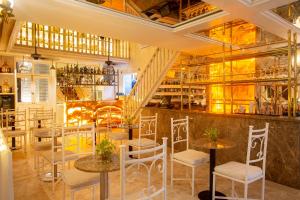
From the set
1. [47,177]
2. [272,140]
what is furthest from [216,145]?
[47,177]

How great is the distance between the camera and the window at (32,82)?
866 centimetres

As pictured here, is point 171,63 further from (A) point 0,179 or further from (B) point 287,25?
(A) point 0,179

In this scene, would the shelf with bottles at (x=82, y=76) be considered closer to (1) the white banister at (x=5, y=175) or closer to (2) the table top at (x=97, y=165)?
(2) the table top at (x=97, y=165)

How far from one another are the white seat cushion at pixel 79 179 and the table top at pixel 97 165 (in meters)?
0.23

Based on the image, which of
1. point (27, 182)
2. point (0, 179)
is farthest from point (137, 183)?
point (0, 179)

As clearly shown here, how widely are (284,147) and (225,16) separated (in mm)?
2254

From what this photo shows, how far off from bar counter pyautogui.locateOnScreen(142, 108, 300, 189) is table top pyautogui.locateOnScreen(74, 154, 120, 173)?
4.27 ft

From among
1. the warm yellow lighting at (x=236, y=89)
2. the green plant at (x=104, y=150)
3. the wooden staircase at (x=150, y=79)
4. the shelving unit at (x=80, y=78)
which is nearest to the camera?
the green plant at (x=104, y=150)

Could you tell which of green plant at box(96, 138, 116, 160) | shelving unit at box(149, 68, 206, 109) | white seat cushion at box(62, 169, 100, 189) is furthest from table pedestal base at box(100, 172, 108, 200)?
shelving unit at box(149, 68, 206, 109)

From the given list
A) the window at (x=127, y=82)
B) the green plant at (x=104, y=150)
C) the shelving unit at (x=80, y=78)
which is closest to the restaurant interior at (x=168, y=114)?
the green plant at (x=104, y=150)

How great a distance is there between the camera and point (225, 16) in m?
3.46

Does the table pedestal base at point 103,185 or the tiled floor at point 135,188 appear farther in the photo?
the tiled floor at point 135,188

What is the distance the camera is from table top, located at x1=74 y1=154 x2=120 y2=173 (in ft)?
6.76

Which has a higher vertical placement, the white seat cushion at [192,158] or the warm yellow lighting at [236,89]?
the warm yellow lighting at [236,89]
